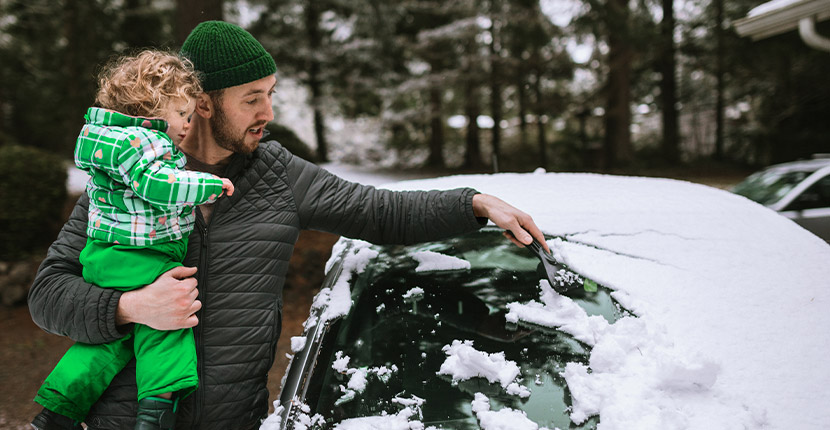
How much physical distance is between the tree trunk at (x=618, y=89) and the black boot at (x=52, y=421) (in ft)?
34.4

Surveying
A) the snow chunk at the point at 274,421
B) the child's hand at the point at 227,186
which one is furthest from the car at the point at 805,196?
the child's hand at the point at 227,186

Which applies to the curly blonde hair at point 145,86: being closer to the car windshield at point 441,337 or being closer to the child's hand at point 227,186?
the child's hand at point 227,186

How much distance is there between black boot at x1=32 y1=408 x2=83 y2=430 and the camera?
4.68 ft

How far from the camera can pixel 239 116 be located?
5.48 feet

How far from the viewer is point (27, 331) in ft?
18.4

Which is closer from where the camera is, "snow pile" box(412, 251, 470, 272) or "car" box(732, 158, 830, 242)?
"snow pile" box(412, 251, 470, 272)

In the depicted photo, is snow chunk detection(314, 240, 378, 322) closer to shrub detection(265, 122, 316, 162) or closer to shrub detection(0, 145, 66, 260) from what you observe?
shrub detection(0, 145, 66, 260)

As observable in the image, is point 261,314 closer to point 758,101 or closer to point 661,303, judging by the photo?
point 661,303

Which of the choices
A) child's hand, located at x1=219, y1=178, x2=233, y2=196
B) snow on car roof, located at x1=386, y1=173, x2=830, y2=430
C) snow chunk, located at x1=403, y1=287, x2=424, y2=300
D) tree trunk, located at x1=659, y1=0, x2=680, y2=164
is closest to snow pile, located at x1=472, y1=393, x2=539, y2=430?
snow on car roof, located at x1=386, y1=173, x2=830, y2=430

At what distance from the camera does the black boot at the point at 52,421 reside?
1427 millimetres

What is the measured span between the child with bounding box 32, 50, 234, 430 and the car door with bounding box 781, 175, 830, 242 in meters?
5.30

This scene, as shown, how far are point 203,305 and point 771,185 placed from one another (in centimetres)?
588

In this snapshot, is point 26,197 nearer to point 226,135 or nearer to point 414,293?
point 226,135

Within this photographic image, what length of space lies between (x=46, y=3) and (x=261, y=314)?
12.5m
